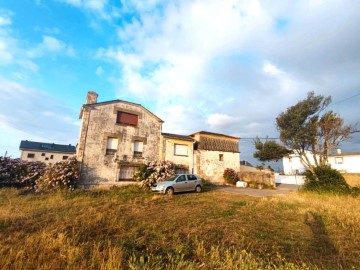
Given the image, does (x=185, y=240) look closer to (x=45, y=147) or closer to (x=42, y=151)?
(x=42, y=151)

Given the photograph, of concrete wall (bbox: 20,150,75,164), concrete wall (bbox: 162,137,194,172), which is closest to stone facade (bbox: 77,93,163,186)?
concrete wall (bbox: 162,137,194,172)

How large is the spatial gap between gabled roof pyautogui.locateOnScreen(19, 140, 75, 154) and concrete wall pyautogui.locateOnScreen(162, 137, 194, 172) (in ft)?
95.6

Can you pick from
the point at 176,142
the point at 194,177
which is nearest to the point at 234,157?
the point at 176,142

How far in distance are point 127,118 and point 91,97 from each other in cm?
383

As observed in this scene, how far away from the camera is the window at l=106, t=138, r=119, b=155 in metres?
16.4

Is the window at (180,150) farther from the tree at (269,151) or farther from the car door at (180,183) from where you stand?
the tree at (269,151)

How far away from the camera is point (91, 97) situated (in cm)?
1741

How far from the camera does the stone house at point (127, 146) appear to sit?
15.5 metres

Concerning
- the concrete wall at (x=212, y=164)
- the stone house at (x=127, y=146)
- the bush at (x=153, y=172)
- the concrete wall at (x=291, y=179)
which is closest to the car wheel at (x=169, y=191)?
the bush at (x=153, y=172)

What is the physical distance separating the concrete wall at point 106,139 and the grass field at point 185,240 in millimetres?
6953

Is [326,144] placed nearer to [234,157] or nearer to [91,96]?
[234,157]

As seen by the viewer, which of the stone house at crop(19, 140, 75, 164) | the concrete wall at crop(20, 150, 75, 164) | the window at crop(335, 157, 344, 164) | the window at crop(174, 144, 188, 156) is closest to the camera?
the window at crop(174, 144, 188, 156)

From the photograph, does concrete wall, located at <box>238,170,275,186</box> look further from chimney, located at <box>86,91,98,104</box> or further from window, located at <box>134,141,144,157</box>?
chimney, located at <box>86,91,98,104</box>

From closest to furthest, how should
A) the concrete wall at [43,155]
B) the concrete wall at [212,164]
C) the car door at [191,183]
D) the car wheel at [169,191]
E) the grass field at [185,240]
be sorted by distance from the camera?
the grass field at [185,240]
the car wheel at [169,191]
the car door at [191,183]
the concrete wall at [212,164]
the concrete wall at [43,155]
